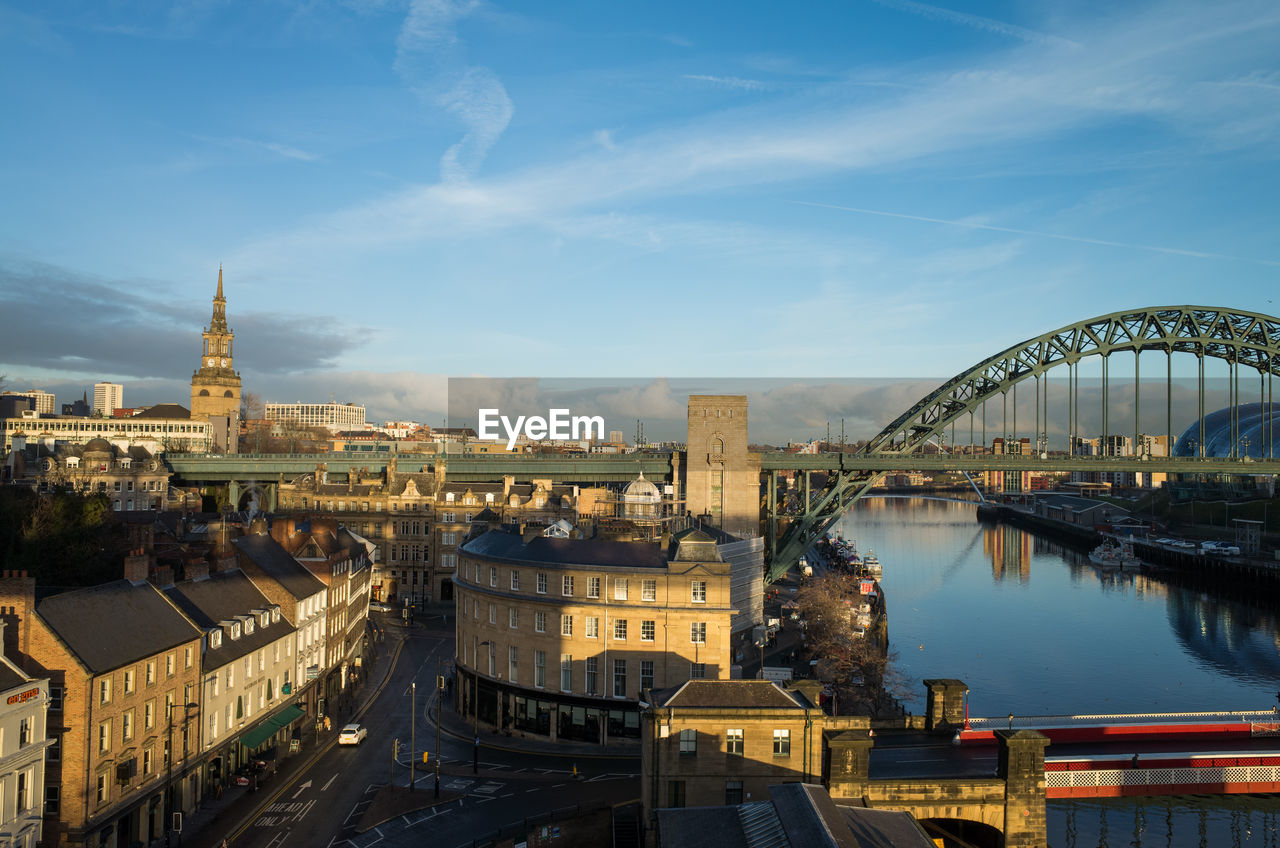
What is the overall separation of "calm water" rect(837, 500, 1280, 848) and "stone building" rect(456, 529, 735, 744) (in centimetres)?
→ 1538

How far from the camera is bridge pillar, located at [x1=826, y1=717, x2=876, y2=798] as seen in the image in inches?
997

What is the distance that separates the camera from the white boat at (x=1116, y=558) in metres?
122

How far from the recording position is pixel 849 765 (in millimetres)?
25406

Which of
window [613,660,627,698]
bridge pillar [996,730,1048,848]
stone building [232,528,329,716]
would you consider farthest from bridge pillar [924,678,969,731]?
stone building [232,528,329,716]

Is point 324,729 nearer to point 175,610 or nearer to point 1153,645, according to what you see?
point 175,610

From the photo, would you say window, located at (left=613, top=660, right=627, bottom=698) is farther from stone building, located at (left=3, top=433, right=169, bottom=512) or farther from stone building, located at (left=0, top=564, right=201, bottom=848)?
stone building, located at (left=3, top=433, right=169, bottom=512)

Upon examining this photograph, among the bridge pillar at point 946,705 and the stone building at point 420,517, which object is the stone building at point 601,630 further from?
the stone building at point 420,517

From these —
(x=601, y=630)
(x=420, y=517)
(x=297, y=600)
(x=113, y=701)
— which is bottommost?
(x=113, y=701)

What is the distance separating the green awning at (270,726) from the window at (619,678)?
1442 centimetres

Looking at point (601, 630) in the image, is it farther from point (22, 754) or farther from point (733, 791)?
point (22, 754)

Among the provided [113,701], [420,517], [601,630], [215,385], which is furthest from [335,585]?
[215,385]

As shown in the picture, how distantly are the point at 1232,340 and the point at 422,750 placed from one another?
74.6 m

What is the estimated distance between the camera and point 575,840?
30.1 m

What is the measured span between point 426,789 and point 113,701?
452 inches
